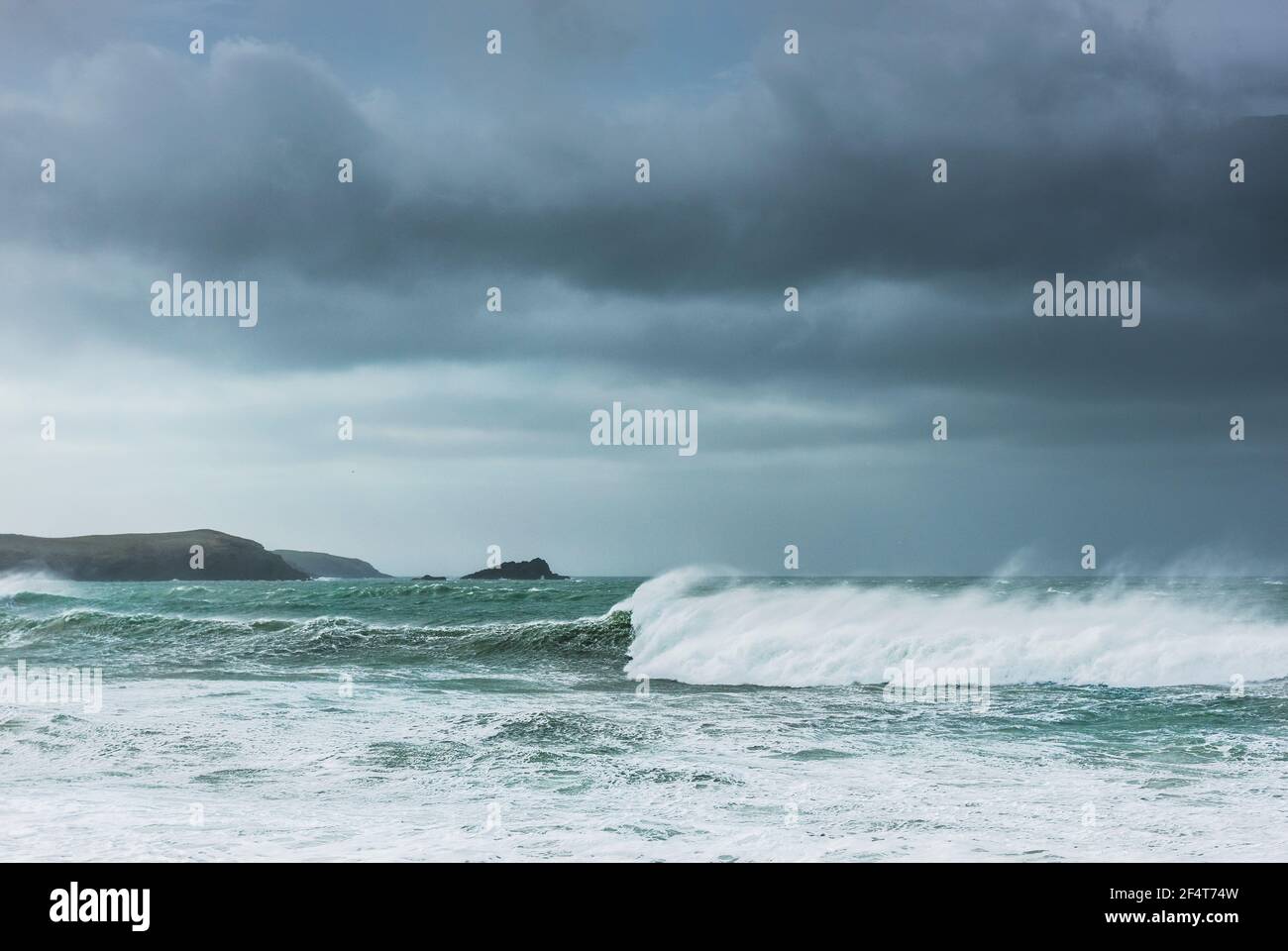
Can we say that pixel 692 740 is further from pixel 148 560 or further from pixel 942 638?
pixel 148 560

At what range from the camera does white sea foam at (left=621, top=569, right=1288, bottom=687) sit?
20.2 metres

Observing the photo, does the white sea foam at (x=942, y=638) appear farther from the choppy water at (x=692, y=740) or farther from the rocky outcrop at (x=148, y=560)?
the rocky outcrop at (x=148, y=560)

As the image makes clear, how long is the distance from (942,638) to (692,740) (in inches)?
461

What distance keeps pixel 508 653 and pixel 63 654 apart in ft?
37.6

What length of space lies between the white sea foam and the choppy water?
90 mm

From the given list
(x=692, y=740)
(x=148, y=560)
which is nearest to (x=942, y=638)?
(x=692, y=740)

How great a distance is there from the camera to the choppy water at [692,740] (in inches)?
330

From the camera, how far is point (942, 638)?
2272 centimetres

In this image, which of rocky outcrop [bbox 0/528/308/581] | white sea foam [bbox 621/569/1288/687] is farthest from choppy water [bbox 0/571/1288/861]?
rocky outcrop [bbox 0/528/308/581]

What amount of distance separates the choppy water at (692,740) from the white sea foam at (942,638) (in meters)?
0.09

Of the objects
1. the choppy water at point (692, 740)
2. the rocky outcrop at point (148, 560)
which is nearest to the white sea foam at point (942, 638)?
the choppy water at point (692, 740)

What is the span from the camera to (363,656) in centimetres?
2450

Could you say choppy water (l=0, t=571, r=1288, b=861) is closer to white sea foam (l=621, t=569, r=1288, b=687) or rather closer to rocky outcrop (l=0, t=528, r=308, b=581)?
white sea foam (l=621, t=569, r=1288, b=687)
